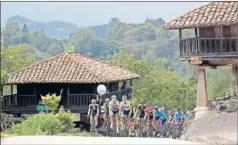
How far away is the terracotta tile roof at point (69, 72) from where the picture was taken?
3058 centimetres

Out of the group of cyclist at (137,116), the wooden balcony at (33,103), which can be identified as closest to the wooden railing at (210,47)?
the wooden balcony at (33,103)

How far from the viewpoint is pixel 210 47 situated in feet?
88.2

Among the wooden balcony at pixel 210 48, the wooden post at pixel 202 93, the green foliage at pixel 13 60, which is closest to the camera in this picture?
the wooden balcony at pixel 210 48

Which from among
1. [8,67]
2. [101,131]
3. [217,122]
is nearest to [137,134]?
[101,131]

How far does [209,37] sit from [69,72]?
24.5ft

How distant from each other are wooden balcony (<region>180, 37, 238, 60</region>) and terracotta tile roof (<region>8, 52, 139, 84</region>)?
15.7 ft

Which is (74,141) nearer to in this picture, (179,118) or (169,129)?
(169,129)

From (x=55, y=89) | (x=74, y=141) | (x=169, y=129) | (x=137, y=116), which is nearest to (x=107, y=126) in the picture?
(x=137, y=116)

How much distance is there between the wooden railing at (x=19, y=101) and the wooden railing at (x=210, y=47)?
812cm

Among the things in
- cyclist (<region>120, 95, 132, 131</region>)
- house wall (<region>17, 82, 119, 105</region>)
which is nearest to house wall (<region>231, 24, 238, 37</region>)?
house wall (<region>17, 82, 119, 105</region>)

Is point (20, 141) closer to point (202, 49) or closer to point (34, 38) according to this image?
point (202, 49)

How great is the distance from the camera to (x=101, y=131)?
20.0m

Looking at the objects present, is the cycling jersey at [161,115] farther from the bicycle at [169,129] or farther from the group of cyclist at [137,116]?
the bicycle at [169,129]

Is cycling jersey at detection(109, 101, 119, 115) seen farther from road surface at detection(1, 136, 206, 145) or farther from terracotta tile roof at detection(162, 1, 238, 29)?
terracotta tile roof at detection(162, 1, 238, 29)
